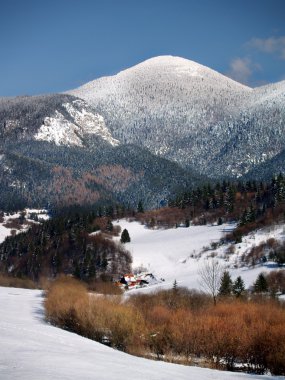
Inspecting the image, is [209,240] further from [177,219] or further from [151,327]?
[151,327]

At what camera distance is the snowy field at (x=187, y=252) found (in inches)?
5027

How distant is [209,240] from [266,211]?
22.5 m

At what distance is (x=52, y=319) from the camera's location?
262ft

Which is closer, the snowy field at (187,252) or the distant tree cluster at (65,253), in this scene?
the snowy field at (187,252)

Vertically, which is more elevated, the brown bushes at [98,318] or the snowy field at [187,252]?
the snowy field at [187,252]

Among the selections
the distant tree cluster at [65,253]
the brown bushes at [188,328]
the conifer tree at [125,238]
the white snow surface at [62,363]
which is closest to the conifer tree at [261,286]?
the brown bushes at [188,328]

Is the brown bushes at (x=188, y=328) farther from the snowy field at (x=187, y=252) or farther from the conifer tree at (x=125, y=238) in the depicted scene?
the conifer tree at (x=125, y=238)

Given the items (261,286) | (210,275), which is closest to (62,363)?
(261,286)

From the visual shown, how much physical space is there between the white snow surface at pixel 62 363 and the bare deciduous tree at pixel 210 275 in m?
51.1

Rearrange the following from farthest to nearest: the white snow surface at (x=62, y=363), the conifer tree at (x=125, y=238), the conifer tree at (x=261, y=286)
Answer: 1. the conifer tree at (x=125, y=238)
2. the conifer tree at (x=261, y=286)
3. the white snow surface at (x=62, y=363)

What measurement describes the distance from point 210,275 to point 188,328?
6137 centimetres

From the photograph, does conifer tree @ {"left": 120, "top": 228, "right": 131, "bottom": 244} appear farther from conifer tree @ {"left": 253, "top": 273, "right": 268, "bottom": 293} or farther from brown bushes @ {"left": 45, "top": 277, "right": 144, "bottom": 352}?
brown bushes @ {"left": 45, "top": 277, "right": 144, "bottom": 352}

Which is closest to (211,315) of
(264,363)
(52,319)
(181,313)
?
(181,313)

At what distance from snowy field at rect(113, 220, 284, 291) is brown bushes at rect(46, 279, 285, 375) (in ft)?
141
